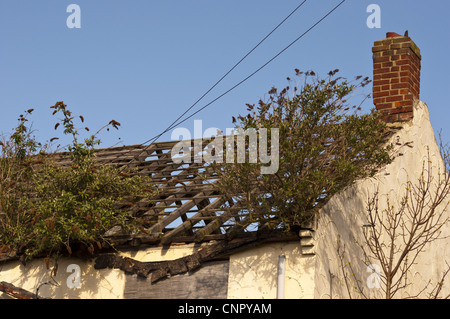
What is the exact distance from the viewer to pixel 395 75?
560 inches

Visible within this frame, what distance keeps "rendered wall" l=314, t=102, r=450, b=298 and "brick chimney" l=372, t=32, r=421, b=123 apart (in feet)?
1.16

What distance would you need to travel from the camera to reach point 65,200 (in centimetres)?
1093

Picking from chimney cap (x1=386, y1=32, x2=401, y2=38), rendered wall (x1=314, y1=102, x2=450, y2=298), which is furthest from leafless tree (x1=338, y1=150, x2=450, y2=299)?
chimney cap (x1=386, y1=32, x2=401, y2=38)

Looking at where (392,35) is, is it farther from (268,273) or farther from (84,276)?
(84,276)

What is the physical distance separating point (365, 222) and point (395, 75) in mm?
3787

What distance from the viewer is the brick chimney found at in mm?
13781

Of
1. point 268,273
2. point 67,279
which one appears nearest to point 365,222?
point 268,273

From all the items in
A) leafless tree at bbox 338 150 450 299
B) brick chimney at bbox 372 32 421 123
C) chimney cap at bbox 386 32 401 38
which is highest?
chimney cap at bbox 386 32 401 38

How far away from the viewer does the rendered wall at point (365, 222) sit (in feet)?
33.6

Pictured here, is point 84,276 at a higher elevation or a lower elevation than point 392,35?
lower

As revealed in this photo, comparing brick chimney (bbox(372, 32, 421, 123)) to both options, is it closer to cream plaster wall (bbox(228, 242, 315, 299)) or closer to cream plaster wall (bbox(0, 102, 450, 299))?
cream plaster wall (bbox(0, 102, 450, 299))

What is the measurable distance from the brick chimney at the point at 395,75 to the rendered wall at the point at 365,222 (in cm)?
35
